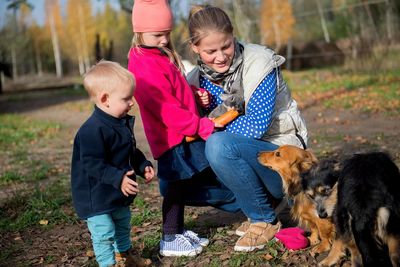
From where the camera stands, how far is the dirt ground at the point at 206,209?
4.22m

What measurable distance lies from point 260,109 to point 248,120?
14 centimetres

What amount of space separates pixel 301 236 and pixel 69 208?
112 inches

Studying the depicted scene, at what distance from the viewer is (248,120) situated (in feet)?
13.1

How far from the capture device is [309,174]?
3.75 meters

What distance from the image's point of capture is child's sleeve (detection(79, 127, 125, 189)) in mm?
3217

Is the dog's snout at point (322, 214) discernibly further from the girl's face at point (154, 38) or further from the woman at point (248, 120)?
the girl's face at point (154, 38)

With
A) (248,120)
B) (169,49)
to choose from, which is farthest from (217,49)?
(248,120)

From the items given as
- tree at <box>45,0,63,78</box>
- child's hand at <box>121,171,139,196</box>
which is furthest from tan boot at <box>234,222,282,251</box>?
tree at <box>45,0,63,78</box>

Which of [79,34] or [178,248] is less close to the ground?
[178,248]

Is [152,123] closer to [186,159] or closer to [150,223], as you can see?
[186,159]

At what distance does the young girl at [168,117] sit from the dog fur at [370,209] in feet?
3.94

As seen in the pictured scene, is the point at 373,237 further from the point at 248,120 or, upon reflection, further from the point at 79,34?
the point at 79,34

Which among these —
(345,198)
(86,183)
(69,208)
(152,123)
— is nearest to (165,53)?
(152,123)

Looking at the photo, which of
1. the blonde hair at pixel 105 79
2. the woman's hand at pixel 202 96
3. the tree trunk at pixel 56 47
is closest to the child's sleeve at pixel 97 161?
the blonde hair at pixel 105 79
